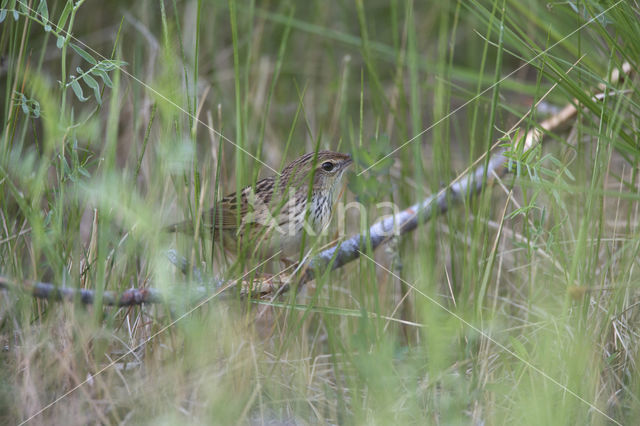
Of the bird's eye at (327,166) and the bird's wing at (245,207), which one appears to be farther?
the bird's eye at (327,166)

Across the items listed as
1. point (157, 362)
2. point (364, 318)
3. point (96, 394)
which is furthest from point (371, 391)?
point (96, 394)

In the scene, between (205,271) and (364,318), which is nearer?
(364,318)

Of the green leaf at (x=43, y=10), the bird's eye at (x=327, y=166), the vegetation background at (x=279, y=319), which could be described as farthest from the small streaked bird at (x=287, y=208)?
the green leaf at (x=43, y=10)

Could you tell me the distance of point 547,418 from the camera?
6.47ft

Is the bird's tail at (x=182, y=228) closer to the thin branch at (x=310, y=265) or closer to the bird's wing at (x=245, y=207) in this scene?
the thin branch at (x=310, y=265)

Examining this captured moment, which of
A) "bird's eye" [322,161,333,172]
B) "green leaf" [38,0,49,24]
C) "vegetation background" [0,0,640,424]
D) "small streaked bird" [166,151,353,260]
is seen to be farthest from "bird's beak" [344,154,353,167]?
"green leaf" [38,0,49,24]

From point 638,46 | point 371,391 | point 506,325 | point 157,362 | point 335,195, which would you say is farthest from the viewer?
point 335,195

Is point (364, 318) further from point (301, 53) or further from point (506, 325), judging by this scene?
point (301, 53)

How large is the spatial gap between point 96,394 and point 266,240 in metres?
1.05

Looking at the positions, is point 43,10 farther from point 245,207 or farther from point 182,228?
point 245,207

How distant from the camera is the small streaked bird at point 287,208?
3.04 meters

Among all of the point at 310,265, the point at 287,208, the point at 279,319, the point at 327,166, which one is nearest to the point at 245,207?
the point at 287,208

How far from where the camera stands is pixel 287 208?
3.16 meters

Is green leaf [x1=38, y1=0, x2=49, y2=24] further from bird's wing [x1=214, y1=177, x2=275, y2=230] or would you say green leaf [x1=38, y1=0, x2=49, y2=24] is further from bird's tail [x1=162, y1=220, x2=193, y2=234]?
bird's wing [x1=214, y1=177, x2=275, y2=230]
